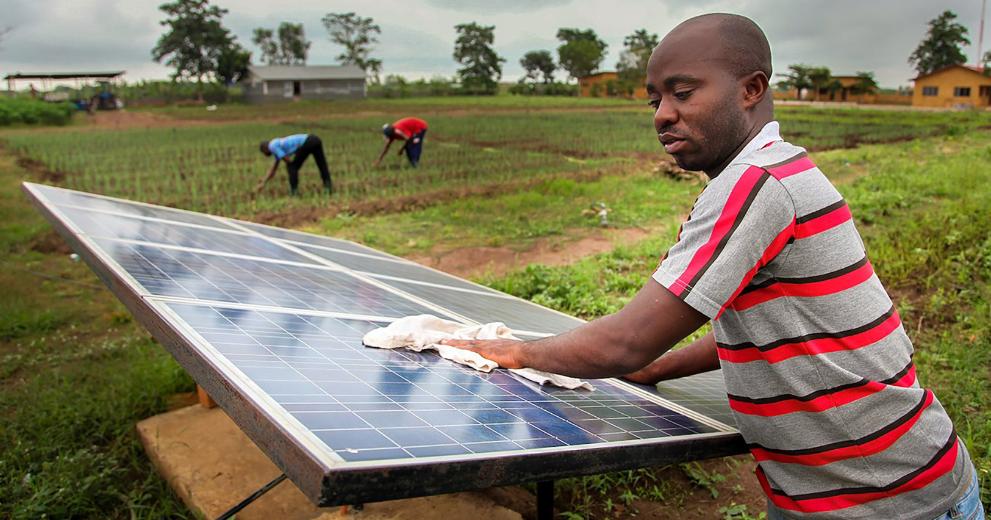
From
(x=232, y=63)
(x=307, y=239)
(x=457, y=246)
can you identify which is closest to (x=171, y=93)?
(x=232, y=63)

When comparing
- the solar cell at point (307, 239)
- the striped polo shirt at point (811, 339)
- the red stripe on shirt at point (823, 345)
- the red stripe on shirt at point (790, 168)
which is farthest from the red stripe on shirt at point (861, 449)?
the solar cell at point (307, 239)

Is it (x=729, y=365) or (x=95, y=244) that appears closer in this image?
(x=729, y=365)

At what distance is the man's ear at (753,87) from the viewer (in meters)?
1.81

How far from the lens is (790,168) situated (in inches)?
66.1

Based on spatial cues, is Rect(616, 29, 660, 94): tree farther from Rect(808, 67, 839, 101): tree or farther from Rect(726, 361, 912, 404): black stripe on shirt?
Rect(726, 361, 912, 404): black stripe on shirt

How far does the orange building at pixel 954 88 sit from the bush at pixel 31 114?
5196 centimetres

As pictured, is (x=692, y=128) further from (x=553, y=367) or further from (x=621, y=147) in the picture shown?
(x=621, y=147)

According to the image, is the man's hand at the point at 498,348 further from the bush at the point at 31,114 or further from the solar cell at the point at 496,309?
the bush at the point at 31,114

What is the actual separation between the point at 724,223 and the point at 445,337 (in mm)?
1223

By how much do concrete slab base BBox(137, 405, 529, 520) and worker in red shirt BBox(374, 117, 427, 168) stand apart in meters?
13.3

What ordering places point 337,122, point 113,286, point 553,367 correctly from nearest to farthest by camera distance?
point 553,367 < point 113,286 < point 337,122

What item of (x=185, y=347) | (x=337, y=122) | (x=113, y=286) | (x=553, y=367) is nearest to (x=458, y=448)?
(x=553, y=367)

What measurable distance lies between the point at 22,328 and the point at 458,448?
666 centimetres

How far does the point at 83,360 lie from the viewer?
5.90 m
